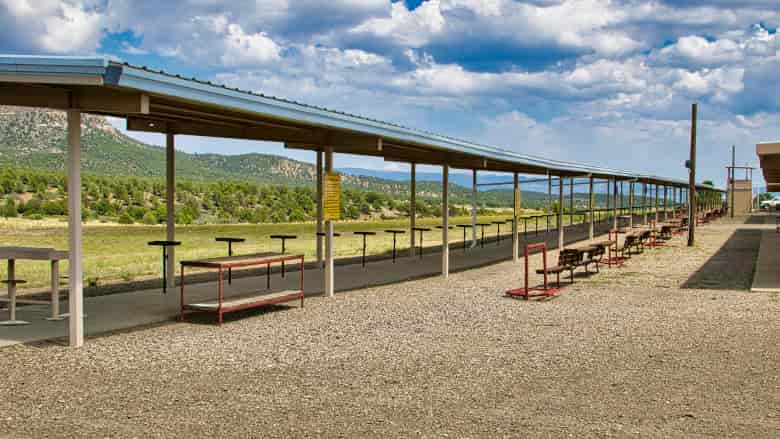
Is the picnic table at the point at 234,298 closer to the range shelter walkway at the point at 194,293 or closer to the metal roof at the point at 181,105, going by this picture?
the range shelter walkway at the point at 194,293

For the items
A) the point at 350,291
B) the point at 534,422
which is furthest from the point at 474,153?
the point at 534,422

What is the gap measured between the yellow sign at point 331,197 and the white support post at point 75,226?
4.16 metres

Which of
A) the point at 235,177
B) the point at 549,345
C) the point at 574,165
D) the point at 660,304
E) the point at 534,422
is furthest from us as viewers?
the point at 235,177

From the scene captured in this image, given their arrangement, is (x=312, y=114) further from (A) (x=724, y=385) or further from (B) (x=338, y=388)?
(A) (x=724, y=385)

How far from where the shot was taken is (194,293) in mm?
10875

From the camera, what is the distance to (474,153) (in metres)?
14.2

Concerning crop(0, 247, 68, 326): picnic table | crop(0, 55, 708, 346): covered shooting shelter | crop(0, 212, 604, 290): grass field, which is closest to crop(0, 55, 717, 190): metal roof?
crop(0, 55, 708, 346): covered shooting shelter

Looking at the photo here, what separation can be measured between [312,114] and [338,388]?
4402 mm

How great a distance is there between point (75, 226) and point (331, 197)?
432 centimetres

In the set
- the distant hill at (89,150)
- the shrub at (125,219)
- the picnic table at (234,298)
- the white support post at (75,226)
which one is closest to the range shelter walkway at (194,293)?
the picnic table at (234,298)

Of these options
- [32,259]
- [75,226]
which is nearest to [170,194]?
[32,259]

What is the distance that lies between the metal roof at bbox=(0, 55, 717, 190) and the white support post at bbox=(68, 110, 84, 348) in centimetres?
34

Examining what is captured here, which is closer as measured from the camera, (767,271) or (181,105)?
(181,105)

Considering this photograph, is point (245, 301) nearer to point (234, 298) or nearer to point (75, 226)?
point (234, 298)
